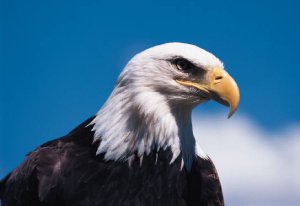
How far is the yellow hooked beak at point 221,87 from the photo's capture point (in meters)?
4.10

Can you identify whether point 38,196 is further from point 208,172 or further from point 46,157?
point 208,172

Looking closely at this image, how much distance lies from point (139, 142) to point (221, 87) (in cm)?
86

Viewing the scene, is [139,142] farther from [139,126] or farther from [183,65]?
[183,65]

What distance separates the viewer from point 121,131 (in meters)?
4.36

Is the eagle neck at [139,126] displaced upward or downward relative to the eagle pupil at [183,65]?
downward

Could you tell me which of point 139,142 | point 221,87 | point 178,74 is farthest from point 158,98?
point 221,87

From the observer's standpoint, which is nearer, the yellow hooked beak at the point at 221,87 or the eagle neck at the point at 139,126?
the yellow hooked beak at the point at 221,87

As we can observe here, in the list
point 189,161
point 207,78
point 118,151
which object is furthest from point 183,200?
point 207,78

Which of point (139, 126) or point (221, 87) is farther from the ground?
point (221, 87)

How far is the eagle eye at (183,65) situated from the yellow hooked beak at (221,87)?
11cm

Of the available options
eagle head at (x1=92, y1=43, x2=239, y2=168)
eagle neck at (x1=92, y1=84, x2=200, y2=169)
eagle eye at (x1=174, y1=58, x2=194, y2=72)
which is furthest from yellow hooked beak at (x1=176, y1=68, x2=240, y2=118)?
eagle neck at (x1=92, y1=84, x2=200, y2=169)

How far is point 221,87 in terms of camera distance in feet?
13.7

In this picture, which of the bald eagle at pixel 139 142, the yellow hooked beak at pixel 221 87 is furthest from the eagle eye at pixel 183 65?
the yellow hooked beak at pixel 221 87

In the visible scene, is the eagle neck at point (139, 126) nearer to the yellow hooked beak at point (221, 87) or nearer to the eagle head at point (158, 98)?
Answer: the eagle head at point (158, 98)
